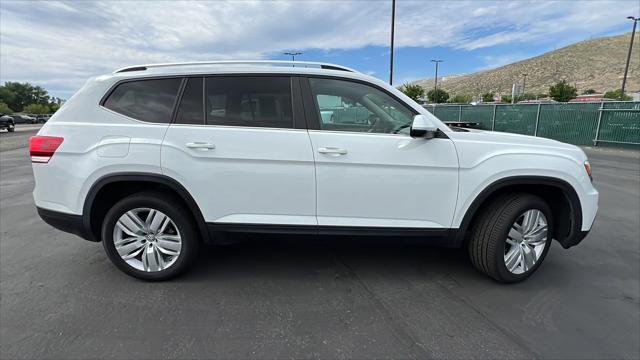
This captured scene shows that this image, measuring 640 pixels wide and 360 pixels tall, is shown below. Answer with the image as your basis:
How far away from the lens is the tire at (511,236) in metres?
3.01

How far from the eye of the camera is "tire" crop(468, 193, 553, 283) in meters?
3.01

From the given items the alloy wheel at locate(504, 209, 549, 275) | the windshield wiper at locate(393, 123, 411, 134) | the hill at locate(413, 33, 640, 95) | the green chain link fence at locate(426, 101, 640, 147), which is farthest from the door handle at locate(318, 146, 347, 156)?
the hill at locate(413, 33, 640, 95)

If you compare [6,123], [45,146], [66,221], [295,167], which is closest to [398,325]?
[295,167]

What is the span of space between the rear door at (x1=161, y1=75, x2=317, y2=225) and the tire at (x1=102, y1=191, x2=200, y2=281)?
0.25m

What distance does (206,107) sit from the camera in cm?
302

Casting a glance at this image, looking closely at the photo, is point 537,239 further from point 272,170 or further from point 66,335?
point 66,335

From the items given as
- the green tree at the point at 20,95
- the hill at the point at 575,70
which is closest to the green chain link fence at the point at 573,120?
the hill at the point at 575,70

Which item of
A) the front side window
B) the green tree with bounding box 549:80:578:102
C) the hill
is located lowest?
the front side window

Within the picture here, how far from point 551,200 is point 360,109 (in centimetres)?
199

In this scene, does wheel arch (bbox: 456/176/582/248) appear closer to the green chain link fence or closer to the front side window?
the front side window

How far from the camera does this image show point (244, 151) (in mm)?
2873

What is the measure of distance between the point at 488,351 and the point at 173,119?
2.93 meters

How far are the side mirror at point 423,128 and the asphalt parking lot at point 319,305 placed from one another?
3.47 feet

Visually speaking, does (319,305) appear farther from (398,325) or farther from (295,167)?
(295,167)
